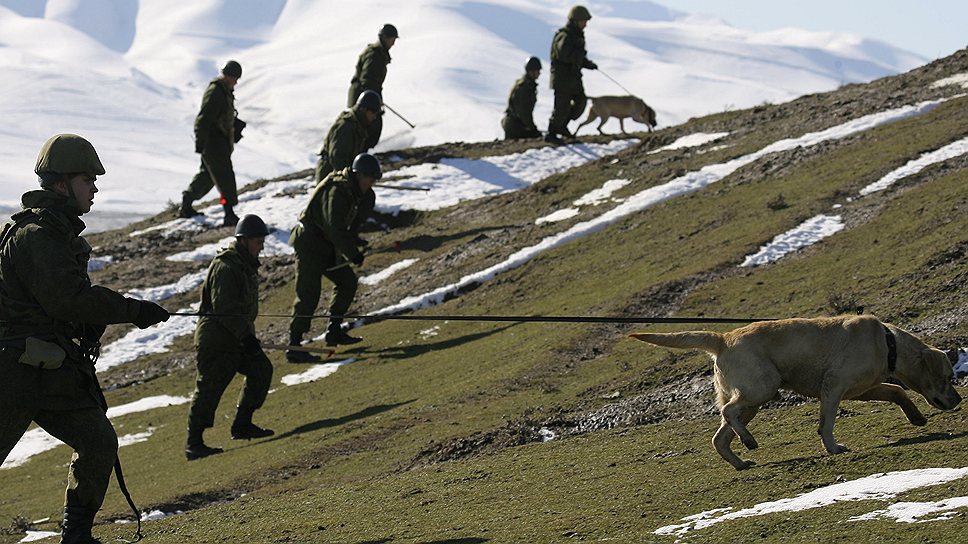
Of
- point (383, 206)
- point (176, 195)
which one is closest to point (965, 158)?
point (383, 206)

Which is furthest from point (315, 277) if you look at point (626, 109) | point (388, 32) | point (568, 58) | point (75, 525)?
point (626, 109)

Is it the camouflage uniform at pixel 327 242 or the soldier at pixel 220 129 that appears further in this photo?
the soldier at pixel 220 129

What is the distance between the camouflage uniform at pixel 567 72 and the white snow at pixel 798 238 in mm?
16841

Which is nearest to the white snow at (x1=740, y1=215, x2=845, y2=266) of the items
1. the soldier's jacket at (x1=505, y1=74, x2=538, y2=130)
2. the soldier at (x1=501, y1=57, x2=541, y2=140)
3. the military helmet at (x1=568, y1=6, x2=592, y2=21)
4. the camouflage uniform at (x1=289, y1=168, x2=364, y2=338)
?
the camouflage uniform at (x1=289, y1=168, x2=364, y2=338)

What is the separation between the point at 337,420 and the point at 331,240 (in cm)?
513

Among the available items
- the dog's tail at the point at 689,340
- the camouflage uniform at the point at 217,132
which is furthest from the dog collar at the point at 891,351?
the camouflage uniform at the point at 217,132

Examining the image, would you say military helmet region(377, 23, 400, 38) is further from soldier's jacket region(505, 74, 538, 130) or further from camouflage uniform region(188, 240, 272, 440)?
camouflage uniform region(188, 240, 272, 440)

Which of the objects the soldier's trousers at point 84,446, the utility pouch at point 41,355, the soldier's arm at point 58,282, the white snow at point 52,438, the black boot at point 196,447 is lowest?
the white snow at point 52,438

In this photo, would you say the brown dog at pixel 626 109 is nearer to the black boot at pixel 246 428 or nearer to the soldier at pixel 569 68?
the soldier at pixel 569 68

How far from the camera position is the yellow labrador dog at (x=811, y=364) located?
429 inches

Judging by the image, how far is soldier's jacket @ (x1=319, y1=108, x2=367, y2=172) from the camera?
28.2 m

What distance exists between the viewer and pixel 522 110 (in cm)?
4153

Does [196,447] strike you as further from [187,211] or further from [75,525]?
[187,211]

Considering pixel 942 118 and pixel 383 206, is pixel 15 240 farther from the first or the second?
pixel 383 206
